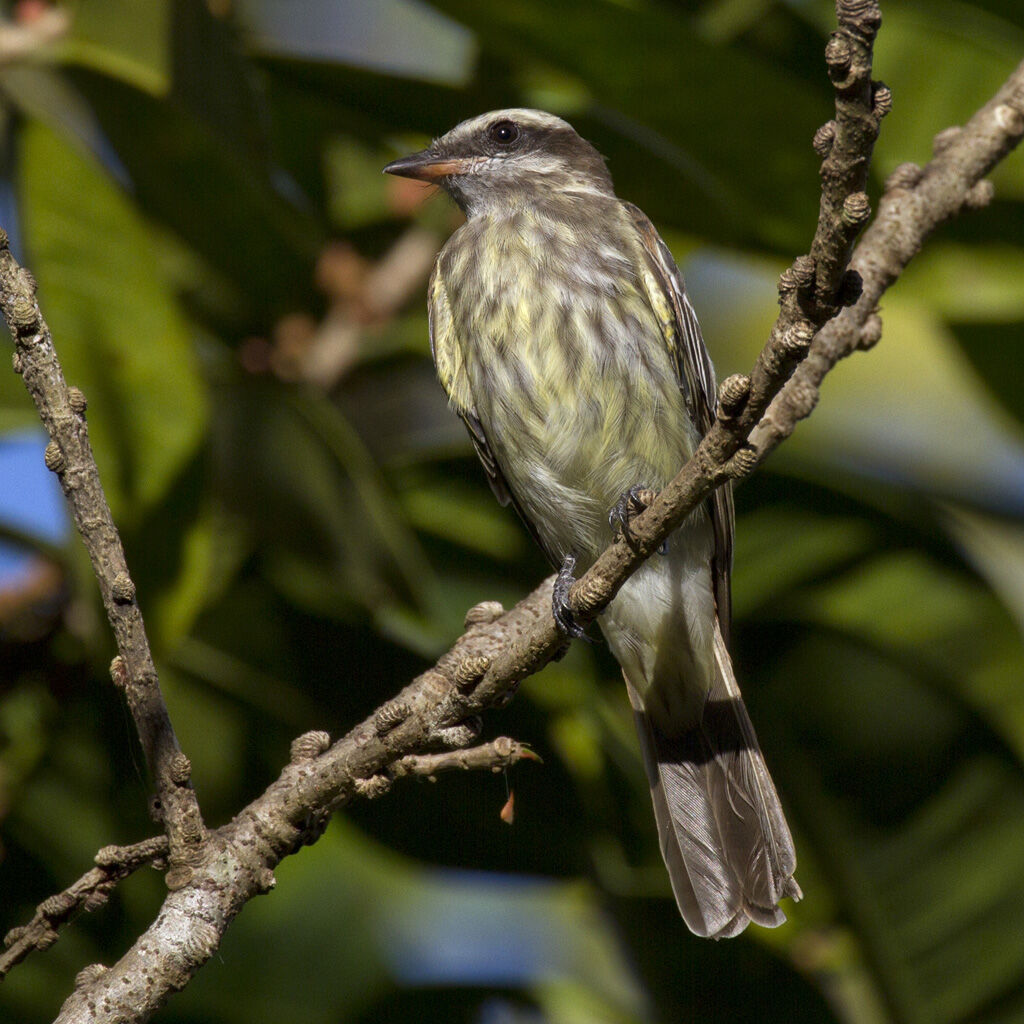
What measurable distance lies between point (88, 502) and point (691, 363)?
1765 millimetres

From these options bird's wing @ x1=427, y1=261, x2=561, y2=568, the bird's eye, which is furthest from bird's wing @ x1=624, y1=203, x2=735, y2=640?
the bird's eye

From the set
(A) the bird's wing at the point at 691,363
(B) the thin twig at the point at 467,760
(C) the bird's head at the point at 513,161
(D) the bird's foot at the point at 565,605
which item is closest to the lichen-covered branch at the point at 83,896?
(B) the thin twig at the point at 467,760

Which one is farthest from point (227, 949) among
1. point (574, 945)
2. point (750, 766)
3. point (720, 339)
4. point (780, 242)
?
point (720, 339)

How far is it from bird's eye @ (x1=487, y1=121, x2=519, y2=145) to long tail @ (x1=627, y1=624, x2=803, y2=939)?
151 cm

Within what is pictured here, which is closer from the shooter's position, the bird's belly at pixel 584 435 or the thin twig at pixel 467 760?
the thin twig at pixel 467 760

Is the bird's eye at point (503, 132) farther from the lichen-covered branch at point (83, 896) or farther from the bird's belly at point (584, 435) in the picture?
the lichen-covered branch at point (83, 896)

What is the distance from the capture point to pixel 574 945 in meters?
3.57

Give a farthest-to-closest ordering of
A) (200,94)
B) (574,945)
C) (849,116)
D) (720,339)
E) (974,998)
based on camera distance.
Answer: (720,339), (574,945), (974,998), (200,94), (849,116)

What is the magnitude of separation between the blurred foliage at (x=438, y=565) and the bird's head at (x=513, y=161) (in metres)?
0.17

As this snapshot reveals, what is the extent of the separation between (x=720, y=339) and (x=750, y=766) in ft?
5.71

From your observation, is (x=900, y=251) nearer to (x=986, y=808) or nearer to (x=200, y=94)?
(x=986, y=808)

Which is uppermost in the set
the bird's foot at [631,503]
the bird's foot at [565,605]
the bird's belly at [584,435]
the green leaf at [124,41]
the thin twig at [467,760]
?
the green leaf at [124,41]

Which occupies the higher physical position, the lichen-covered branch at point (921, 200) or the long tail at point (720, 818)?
the lichen-covered branch at point (921, 200)

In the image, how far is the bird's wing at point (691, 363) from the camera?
2.92 meters
